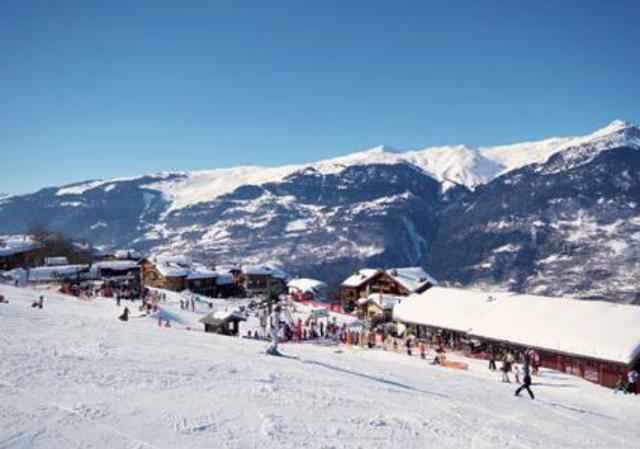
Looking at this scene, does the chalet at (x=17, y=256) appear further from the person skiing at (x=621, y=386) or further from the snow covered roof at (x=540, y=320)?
the person skiing at (x=621, y=386)

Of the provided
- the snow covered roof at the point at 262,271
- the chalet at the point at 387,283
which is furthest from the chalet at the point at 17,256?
the chalet at the point at 387,283

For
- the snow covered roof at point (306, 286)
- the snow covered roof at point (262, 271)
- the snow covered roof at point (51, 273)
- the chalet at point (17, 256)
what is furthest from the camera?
the snow covered roof at point (262, 271)

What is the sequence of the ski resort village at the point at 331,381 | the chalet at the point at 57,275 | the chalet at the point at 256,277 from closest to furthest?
the ski resort village at the point at 331,381 < the chalet at the point at 57,275 < the chalet at the point at 256,277

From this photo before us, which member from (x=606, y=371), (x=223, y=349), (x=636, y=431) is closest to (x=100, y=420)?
(x=223, y=349)

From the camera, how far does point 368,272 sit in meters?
89.7

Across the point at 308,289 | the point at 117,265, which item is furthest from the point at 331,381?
the point at 117,265

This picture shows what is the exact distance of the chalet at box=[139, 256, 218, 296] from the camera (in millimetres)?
93000

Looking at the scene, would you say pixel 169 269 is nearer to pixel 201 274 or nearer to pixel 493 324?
pixel 201 274

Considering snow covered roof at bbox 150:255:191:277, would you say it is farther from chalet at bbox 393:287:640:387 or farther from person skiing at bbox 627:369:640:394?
person skiing at bbox 627:369:640:394

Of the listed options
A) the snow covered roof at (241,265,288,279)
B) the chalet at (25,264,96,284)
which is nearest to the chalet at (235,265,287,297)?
the snow covered roof at (241,265,288,279)

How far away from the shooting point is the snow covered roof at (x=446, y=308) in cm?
4531

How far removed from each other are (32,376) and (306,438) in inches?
335

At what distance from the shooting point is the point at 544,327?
128 feet

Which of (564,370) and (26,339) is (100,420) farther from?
(564,370)
